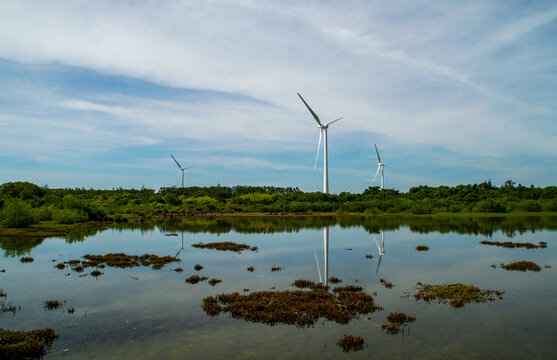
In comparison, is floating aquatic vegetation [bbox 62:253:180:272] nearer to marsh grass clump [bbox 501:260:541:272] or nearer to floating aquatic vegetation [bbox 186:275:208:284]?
floating aquatic vegetation [bbox 186:275:208:284]

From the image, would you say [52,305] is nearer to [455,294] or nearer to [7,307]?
[7,307]

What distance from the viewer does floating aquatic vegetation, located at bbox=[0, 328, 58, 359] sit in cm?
1038

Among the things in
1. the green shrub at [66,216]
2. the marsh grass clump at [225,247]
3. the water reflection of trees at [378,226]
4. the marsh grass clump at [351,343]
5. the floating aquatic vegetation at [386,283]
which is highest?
the green shrub at [66,216]

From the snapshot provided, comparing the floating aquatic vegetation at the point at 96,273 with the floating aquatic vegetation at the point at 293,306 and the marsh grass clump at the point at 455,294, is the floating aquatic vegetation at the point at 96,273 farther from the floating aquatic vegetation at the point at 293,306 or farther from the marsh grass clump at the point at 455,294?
the marsh grass clump at the point at 455,294

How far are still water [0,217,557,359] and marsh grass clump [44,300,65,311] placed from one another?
1.21ft

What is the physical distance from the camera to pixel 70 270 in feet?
74.9

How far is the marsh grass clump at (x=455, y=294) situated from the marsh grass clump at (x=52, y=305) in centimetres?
1501

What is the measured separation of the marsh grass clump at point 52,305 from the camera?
48.3 ft

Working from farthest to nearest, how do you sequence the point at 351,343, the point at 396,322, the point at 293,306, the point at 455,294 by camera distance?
the point at 455,294
the point at 293,306
the point at 396,322
the point at 351,343

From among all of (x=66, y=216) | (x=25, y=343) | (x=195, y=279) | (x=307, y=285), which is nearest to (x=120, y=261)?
(x=195, y=279)

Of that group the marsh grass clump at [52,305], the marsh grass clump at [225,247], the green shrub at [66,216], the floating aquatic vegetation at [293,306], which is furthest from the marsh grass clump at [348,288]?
the green shrub at [66,216]

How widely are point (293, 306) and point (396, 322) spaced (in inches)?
154

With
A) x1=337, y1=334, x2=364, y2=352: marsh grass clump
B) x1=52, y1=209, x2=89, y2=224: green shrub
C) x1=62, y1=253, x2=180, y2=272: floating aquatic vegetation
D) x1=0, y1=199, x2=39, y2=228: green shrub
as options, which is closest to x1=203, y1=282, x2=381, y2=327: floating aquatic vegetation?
x1=337, y1=334, x2=364, y2=352: marsh grass clump

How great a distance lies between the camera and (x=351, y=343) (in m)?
11.1
